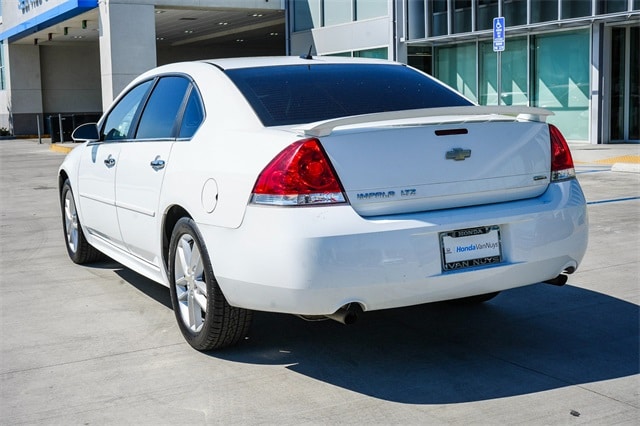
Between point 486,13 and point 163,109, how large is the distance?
1885 centimetres

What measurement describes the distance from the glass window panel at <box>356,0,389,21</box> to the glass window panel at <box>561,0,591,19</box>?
6424 mm

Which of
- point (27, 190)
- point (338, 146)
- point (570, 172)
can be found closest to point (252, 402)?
point (338, 146)

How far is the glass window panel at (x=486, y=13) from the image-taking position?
901 inches

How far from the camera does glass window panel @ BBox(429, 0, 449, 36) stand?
80.9 ft

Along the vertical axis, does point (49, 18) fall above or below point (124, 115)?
above

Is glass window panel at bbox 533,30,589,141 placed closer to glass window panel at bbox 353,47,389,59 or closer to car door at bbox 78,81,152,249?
glass window panel at bbox 353,47,389,59

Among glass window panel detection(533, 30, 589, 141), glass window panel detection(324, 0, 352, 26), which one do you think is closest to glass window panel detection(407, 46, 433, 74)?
glass window panel detection(324, 0, 352, 26)

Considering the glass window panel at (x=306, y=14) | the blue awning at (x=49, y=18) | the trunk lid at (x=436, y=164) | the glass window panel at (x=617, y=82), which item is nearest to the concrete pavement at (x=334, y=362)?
the trunk lid at (x=436, y=164)

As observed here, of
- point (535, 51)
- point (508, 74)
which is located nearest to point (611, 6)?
point (535, 51)

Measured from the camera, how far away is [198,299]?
4863mm

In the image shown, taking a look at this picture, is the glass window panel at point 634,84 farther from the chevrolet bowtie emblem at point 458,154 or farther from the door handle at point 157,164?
the chevrolet bowtie emblem at point 458,154

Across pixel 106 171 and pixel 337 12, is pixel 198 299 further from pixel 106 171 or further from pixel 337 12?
pixel 337 12

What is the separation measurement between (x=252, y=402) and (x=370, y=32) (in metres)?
23.4

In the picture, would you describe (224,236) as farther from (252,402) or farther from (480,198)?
(480,198)
